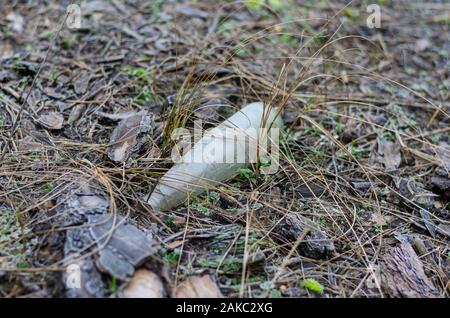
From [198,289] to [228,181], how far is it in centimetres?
62

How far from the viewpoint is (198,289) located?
5.46ft

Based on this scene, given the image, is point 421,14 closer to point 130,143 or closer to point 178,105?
point 178,105

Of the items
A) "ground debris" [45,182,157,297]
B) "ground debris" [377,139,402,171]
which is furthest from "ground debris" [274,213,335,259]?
"ground debris" [377,139,402,171]

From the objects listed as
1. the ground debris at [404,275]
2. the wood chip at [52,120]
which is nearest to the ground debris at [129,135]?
the wood chip at [52,120]

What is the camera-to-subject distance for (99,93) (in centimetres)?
261

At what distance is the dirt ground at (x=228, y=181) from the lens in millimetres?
1749

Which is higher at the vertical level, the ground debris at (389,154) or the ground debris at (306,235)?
the ground debris at (306,235)

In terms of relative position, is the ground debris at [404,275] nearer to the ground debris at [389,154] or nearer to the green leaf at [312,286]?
the green leaf at [312,286]

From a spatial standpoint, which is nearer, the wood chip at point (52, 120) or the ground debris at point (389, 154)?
the wood chip at point (52, 120)

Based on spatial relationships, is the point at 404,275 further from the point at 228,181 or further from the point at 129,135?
the point at 129,135

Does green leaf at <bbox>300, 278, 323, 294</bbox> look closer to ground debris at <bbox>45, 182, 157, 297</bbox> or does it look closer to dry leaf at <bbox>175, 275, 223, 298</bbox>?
dry leaf at <bbox>175, 275, 223, 298</bbox>

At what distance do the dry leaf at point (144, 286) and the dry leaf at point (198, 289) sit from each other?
2.9 inches

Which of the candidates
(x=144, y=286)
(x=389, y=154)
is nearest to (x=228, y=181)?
→ (x=144, y=286)

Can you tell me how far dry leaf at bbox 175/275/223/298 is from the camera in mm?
1649
